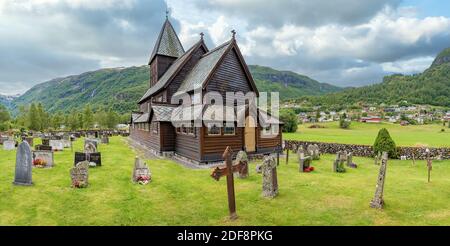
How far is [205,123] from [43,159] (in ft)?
33.9

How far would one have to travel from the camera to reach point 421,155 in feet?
71.5

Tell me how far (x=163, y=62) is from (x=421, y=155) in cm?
3179

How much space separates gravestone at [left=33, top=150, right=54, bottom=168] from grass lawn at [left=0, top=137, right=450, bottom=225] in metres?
1.14

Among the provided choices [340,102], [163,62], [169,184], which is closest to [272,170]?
[169,184]

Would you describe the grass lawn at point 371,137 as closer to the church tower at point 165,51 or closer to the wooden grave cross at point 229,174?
the church tower at point 165,51

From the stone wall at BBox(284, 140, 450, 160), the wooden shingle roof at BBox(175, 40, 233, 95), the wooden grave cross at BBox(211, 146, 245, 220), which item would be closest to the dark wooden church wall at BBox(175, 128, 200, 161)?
the wooden shingle roof at BBox(175, 40, 233, 95)

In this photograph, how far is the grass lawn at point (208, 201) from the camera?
26.3 ft

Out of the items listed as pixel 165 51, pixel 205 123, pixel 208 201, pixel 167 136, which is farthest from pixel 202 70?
pixel 208 201

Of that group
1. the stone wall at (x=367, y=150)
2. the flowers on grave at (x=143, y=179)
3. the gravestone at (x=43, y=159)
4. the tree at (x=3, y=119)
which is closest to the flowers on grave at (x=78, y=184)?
the flowers on grave at (x=143, y=179)

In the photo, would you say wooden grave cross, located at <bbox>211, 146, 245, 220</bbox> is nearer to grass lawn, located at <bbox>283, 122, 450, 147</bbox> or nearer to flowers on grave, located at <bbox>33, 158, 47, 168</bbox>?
flowers on grave, located at <bbox>33, 158, 47, 168</bbox>

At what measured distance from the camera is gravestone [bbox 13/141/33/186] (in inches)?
445

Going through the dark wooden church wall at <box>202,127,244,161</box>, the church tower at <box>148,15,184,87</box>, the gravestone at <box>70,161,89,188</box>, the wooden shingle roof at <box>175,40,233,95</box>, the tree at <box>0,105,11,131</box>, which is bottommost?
the gravestone at <box>70,161,89,188</box>

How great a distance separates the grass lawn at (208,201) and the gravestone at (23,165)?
377 mm
